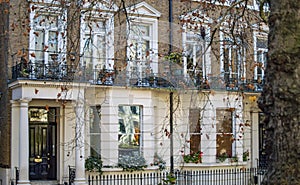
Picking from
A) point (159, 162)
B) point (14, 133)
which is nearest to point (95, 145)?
point (159, 162)

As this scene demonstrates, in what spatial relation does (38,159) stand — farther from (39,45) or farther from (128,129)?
(39,45)

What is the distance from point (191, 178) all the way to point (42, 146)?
17.8ft

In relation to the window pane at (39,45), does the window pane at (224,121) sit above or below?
below

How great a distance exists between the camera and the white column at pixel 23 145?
58.6 feet

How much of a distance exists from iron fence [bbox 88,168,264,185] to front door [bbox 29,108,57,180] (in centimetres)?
169

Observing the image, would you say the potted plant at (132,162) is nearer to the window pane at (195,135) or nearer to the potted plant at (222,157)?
the window pane at (195,135)

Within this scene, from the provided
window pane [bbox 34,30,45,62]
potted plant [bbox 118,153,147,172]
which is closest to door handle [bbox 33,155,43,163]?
potted plant [bbox 118,153,147,172]

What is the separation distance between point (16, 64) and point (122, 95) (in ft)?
12.1

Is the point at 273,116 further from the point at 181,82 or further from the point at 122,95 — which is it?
the point at 122,95

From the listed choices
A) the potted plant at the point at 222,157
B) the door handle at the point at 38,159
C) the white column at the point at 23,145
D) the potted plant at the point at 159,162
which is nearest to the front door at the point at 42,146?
the door handle at the point at 38,159

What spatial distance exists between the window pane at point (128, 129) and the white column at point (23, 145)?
354 centimetres

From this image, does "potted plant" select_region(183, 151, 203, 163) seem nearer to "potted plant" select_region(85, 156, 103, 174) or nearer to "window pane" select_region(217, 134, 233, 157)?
"window pane" select_region(217, 134, 233, 157)

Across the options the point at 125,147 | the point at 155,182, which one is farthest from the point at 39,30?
the point at 155,182

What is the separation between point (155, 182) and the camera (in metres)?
19.8
